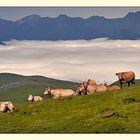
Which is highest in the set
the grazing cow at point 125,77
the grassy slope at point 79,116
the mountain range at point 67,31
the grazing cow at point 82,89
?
the mountain range at point 67,31

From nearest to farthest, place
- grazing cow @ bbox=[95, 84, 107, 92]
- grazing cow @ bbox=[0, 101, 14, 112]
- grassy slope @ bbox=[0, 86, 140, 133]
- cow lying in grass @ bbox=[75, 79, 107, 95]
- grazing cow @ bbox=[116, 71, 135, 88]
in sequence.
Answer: grassy slope @ bbox=[0, 86, 140, 133]
grazing cow @ bbox=[0, 101, 14, 112]
cow lying in grass @ bbox=[75, 79, 107, 95]
grazing cow @ bbox=[95, 84, 107, 92]
grazing cow @ bbox=[116, 71, 135, 88]

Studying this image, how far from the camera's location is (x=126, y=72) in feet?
191

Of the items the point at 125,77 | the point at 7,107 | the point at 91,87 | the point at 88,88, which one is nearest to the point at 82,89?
the point at 88,88

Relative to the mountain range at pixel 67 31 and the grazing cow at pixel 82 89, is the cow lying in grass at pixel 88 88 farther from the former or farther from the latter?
the mountain range at pixel 67 31

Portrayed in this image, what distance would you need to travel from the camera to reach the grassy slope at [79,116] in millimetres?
36562

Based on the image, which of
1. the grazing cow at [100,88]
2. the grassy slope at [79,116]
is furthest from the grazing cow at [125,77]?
the grassy slope at [79,116]

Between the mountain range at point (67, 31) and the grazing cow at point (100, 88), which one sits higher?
the mountain range at point (67, 31)

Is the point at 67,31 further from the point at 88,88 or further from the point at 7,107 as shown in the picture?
the point at 7,107

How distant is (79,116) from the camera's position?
40.3 m

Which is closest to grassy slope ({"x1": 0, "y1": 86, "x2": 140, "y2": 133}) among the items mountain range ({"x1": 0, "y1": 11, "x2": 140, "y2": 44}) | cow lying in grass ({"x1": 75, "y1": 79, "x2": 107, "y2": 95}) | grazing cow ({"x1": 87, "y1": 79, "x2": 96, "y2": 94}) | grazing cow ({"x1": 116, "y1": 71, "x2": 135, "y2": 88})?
grazing cow ({"x1": 87, "y1": 79, "x2": 96, "y2": 94})

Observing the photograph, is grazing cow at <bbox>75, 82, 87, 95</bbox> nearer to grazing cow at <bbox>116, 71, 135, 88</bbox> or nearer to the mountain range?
grazing cow at <bbox>116, 71, 135, 88</bbox>

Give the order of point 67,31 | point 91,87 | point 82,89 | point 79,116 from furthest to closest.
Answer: point 67,31, point 82,89, point 91,87, point 79,116

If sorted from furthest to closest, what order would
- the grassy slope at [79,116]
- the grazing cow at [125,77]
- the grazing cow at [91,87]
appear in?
the grazing cow at [125,77] → the grazing cow at [91,87] → the grassy slope at [79,116]

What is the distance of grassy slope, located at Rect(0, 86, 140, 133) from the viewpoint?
36562 millimetres
